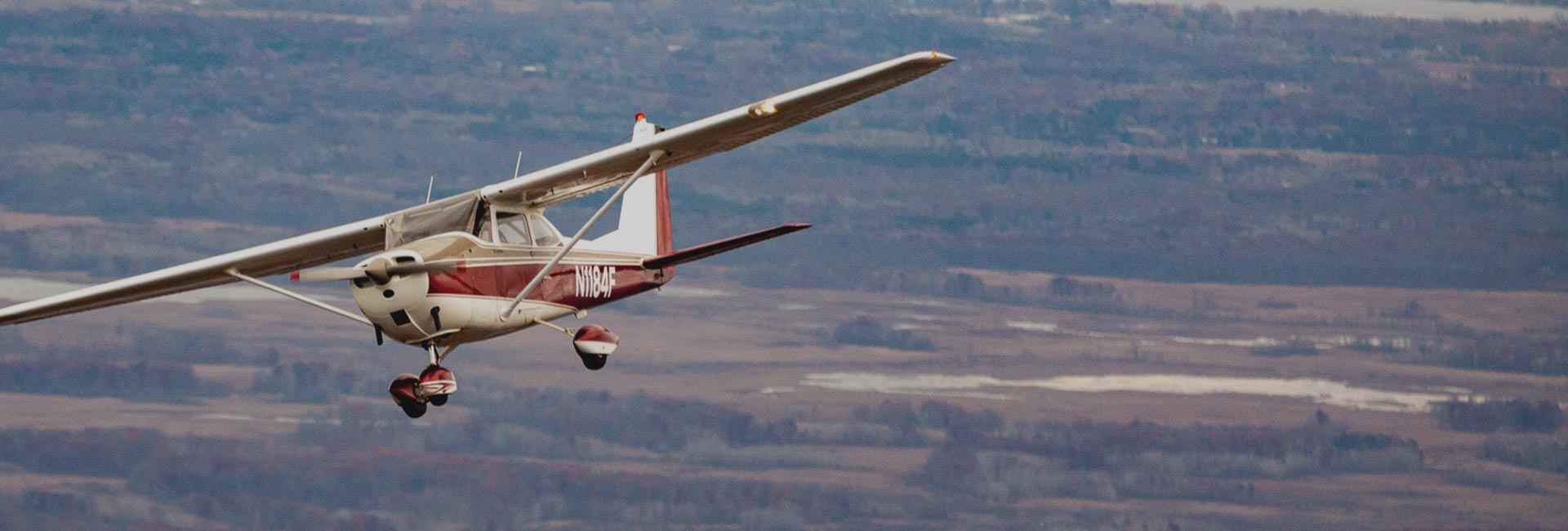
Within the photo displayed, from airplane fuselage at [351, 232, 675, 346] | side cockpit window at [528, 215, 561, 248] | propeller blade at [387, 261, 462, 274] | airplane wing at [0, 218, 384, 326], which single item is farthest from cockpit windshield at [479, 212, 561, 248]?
airplane wing at [0, 218, 384, 326]

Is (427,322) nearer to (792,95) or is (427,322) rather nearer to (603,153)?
(603,153)

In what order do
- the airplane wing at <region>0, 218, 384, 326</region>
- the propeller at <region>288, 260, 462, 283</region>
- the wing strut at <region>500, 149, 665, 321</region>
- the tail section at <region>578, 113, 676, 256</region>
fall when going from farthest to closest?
the tail section at <region>578, 113, 676, 256</region>
the airplane wing at <region>0, 218, 384, 326</region>
the wing strut at <region>500, 149, 665, 321</region>
the propeller at <region>288, 260, 462, 283</region>

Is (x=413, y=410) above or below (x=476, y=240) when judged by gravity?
below

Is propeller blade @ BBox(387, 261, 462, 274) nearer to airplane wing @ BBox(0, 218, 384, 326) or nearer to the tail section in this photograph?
airplane wing @ BBox(0, 218, 384, 326)

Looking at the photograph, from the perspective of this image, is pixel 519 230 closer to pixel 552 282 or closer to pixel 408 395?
pixel 552 282

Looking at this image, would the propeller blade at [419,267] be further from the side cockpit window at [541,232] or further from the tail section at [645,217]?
the tail section at [645,217]

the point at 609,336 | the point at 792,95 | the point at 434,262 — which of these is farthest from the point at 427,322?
the point at 792,95

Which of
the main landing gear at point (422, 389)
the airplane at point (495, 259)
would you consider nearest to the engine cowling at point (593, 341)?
the airplane at point (495, 259)
